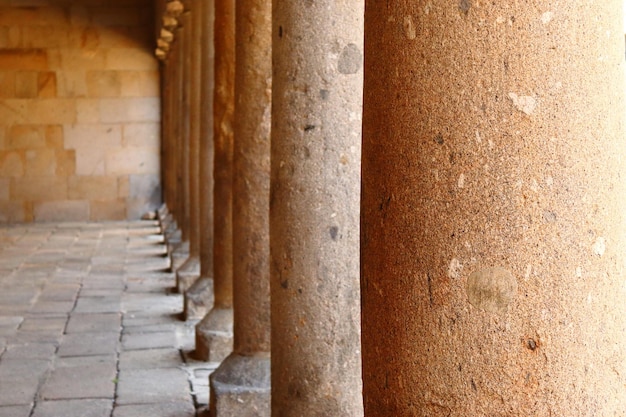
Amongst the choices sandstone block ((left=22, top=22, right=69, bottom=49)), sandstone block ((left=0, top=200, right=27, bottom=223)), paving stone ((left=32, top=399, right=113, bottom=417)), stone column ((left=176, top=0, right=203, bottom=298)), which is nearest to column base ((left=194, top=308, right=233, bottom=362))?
paving stone ((left=32, top=399, right=113, bottom=417))

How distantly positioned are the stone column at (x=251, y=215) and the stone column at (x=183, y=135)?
5.92 m

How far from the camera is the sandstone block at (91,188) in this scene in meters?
17.7

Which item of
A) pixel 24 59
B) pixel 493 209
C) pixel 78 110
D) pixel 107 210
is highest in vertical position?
pixel 24 59

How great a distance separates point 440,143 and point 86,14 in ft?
55.6

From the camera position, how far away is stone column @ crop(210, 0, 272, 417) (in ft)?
15.5

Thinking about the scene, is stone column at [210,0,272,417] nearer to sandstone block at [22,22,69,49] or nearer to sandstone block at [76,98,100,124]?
sandstone block at [76,98,100,124]

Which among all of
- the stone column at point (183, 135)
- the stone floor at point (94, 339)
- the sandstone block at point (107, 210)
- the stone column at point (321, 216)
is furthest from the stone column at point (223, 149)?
the sandstone block at point (107, 210)

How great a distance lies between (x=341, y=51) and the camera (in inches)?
146

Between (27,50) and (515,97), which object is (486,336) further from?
(27,50)

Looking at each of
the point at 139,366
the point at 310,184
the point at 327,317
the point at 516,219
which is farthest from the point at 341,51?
the point at 139,366

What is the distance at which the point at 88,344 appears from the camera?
679 centimetres

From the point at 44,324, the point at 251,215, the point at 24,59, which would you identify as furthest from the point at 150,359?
the point at 24,59

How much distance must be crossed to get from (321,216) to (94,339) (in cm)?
375

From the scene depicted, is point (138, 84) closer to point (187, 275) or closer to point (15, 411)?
point (187, 275)
